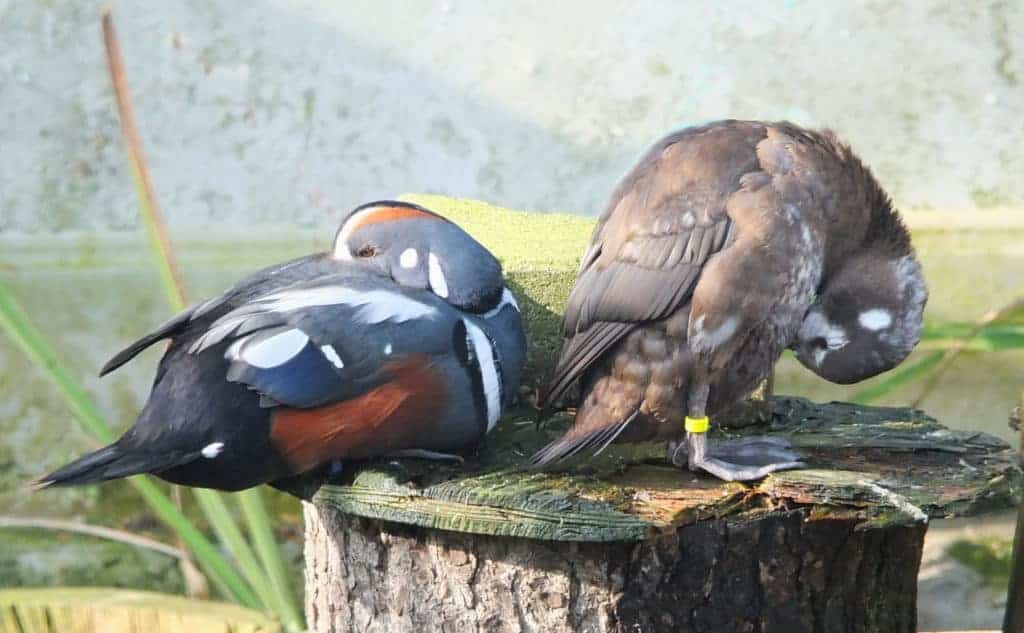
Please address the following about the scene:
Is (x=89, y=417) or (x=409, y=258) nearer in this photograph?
(x=409, y=258)

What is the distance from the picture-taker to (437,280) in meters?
1.68

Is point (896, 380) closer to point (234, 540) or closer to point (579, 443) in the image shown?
point (579, 443)

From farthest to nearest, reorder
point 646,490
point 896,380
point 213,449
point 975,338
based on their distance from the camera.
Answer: point 975,338 < point 896,380 < point 646,490 < point 213,449

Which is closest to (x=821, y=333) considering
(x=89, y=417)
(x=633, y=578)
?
(x=633, y=578)

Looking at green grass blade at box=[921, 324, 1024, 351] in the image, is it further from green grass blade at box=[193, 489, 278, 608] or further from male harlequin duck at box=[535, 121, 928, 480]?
green grass blade at box=[193, 489, 278, 608]

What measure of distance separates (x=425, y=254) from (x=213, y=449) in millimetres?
434

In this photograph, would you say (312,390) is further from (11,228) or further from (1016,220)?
(1016,220)

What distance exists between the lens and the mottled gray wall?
292cm

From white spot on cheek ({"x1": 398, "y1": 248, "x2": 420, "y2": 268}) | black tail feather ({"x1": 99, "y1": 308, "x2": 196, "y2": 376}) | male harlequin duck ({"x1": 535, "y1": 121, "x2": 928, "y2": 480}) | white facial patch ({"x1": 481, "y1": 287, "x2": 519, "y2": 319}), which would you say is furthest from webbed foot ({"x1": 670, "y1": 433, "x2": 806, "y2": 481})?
black tail feather ({"x1": 99, "y1": 308, "x2": 196, "y2": 376})

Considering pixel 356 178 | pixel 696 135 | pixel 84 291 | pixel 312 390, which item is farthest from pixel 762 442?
pixel 84 291

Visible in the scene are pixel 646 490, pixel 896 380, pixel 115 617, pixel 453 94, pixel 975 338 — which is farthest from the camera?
pixel 453 94

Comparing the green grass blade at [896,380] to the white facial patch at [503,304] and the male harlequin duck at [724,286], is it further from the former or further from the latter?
the white facial patch at [503,304]

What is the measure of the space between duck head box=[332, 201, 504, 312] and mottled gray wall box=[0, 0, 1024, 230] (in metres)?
1.24

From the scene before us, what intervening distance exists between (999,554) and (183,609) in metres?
2.11
